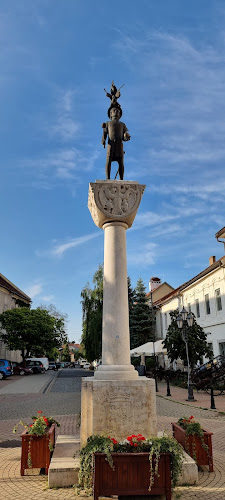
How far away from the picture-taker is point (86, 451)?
5.10 metres

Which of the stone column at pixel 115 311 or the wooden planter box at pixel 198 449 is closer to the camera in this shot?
the wooden planter box at pixel 198 449

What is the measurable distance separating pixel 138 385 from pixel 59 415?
25.8 feet


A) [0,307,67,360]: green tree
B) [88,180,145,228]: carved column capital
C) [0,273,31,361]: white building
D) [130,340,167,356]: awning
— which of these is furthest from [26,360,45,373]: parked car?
[88,180,145,228]: carved column capital

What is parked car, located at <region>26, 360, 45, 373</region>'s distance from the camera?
39125mm

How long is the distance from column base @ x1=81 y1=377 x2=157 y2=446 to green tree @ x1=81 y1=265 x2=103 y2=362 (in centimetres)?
2879

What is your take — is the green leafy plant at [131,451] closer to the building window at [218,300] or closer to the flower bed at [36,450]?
the flower bed at [36,450]

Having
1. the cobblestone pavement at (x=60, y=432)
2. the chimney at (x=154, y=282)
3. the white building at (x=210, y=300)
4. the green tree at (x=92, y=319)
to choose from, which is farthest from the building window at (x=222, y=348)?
the chimney at (x=154, y=282)

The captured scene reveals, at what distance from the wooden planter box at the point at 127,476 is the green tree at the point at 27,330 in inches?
1380

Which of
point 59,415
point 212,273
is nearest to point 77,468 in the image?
point 59,415

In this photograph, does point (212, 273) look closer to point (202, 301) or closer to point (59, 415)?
point (202, 301)

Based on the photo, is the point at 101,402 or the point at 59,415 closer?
the point at 101,402

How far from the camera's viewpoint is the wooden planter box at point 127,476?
4762 mm

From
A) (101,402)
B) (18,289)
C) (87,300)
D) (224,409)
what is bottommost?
(224,409)

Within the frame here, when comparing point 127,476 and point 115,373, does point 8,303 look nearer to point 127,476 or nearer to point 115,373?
point 115,373
